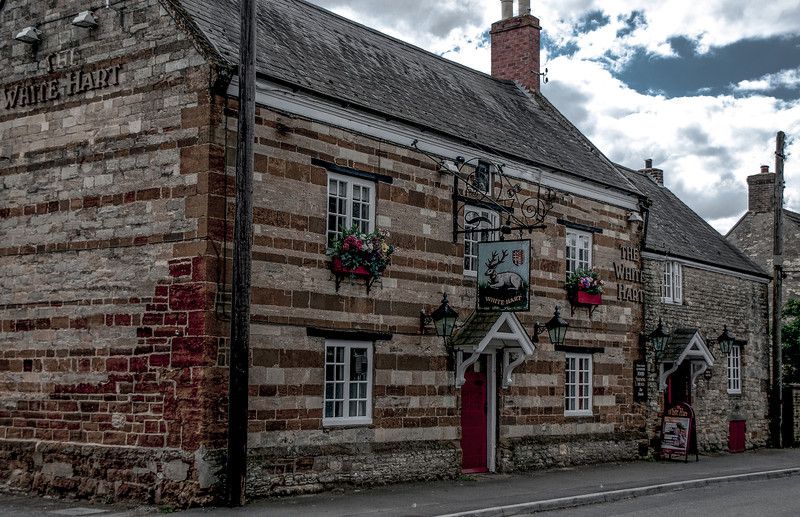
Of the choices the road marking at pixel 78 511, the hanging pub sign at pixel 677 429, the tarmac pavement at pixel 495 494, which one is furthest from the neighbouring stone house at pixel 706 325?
the road marking at pixel 78 511

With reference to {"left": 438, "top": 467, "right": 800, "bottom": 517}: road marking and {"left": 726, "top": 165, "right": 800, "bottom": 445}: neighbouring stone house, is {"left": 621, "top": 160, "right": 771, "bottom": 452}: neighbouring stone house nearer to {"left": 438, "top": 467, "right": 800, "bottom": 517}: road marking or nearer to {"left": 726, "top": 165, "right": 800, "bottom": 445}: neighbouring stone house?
{"left": 438, "top": 467, "right": 800, "bottom": 517}: road marking

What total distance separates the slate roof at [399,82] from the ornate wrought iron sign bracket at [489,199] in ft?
1.67

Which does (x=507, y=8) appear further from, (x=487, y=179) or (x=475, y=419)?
(x=475, y=419)

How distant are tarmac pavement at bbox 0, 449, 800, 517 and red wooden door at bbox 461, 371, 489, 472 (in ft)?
1.54

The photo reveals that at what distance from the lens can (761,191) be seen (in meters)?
40.0

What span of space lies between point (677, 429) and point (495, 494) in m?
8.97

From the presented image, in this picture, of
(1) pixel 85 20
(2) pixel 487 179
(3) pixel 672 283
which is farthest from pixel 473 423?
(1) pixel 85 20

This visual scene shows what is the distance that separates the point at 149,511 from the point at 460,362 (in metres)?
6.90

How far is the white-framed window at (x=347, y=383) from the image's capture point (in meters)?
16.4

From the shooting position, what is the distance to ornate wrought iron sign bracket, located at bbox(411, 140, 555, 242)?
1908cm

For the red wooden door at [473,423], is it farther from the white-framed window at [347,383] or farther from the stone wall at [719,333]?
the stone wall at [719,333]

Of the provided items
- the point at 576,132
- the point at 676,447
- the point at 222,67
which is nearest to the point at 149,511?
the point at 222,67

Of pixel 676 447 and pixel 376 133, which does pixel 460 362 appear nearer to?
pixel 376 133

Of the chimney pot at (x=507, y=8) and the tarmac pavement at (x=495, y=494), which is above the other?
the chimney pot at (x=507, y=8)
